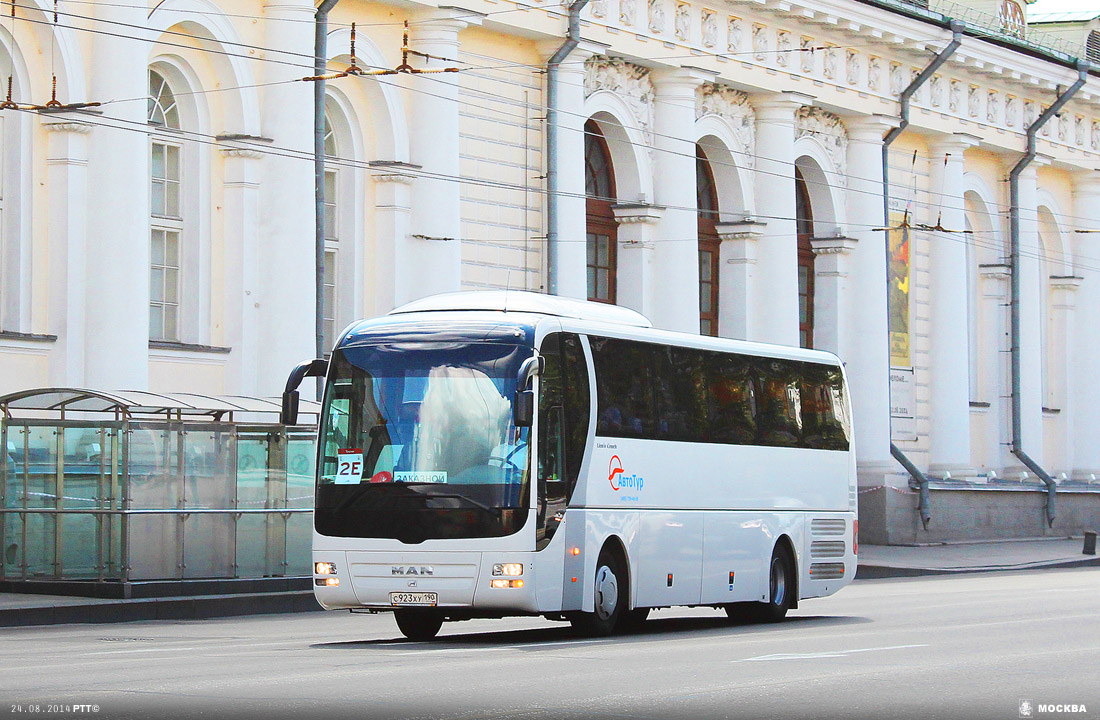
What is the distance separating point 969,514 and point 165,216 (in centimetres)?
2164

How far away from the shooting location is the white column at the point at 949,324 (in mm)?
43938

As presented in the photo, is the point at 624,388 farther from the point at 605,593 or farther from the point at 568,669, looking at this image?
the point at 568,669

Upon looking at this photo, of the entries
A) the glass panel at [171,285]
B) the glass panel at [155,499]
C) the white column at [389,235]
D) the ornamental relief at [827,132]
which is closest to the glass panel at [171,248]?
the glass panel at [171,285]

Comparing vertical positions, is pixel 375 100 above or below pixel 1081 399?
above

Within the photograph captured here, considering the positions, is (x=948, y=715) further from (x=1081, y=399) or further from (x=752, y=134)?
(x=1081, y=399)

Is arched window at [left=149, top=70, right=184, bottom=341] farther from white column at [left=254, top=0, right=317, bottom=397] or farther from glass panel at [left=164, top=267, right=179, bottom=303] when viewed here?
white column at [left=254, top=0, right=317, bottom=397]

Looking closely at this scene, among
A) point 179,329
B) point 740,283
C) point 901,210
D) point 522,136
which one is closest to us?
point 179,329

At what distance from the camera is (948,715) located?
9984mm

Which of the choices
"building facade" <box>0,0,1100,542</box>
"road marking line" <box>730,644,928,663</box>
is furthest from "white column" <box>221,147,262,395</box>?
"road marking line" <box>730,644,928,663</box>

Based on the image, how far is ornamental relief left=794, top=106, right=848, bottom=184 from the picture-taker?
40594 mm

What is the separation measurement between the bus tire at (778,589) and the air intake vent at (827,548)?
0.54m

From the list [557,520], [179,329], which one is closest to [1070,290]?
[179,329]

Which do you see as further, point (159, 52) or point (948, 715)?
point (159, 52)

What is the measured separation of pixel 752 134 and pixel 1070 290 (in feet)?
47.9
